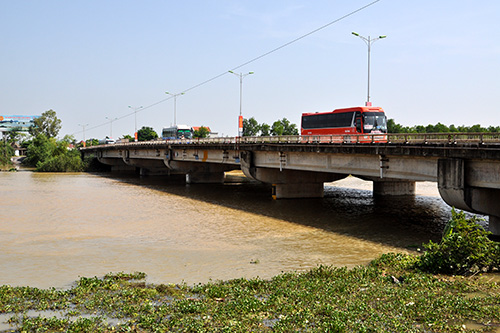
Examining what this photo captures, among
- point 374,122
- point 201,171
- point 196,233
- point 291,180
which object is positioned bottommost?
point 196,233

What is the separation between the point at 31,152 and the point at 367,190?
8401 cm

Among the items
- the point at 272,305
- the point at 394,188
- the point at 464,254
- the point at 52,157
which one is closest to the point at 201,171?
the point at 394,188

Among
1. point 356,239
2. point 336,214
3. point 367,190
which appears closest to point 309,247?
point 356,239

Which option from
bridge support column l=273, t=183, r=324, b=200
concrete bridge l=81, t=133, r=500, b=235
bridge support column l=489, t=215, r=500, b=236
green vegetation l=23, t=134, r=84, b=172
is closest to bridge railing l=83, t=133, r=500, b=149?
concrete bridge l=81, t=133, r=500, b=235

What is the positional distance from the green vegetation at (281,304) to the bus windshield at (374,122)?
2469cm

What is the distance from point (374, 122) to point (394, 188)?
7.71m

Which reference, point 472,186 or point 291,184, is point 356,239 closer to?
point 472,186

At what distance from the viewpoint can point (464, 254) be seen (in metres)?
16.2

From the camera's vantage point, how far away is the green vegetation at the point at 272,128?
5413 inches

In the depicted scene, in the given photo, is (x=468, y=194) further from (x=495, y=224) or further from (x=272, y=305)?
(x=272, y=305)

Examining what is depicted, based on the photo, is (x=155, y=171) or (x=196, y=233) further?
(x=155, y=171)

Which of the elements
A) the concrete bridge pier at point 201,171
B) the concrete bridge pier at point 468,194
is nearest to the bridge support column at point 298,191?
the concrete bridge pier at point 468,194

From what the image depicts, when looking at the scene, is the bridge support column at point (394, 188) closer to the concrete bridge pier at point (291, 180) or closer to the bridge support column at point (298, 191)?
the concrete bridge pier at point (291, 180)

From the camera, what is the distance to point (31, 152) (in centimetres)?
10781
